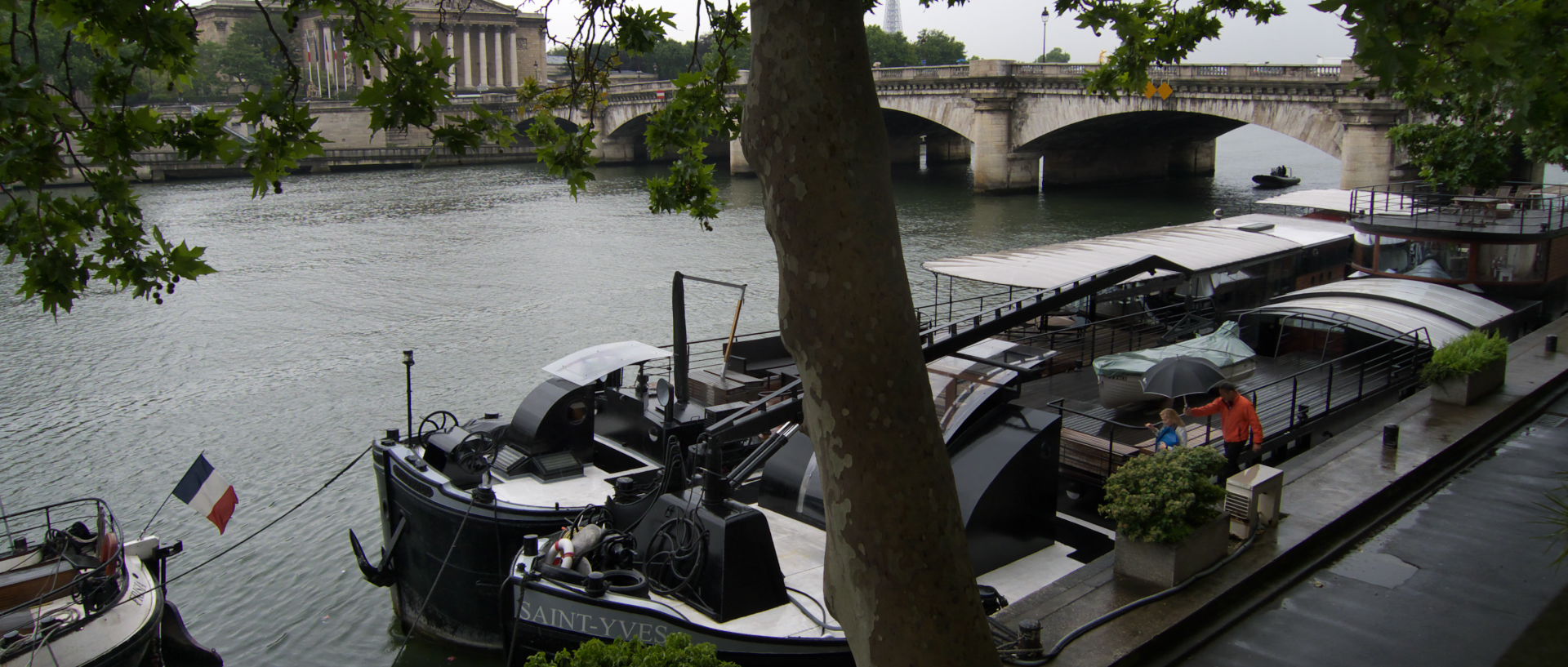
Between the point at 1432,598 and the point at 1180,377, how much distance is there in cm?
520

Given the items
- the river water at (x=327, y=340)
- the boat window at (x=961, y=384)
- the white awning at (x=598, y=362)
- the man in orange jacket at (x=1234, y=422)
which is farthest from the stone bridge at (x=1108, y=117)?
the man in orange jacket at (x=1234, y=422)

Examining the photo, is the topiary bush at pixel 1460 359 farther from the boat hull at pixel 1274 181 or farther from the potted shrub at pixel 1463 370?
the boat hull at pixel 1274 181

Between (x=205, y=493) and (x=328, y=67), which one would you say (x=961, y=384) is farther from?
(x=328, y=67)

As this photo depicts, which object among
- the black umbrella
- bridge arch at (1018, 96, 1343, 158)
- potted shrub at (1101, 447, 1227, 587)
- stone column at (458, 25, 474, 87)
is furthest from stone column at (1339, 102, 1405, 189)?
stone column at (458, 25, 474, 87)

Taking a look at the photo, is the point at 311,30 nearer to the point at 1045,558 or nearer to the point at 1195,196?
the point at 1195,196

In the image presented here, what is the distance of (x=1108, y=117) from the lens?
5959cm

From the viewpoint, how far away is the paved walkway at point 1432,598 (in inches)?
360

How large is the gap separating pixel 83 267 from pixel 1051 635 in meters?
7.33

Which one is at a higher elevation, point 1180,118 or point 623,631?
point 1180,118

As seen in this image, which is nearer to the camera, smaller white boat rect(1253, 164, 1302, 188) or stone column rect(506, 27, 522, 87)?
smaller white boat rect(1253, 164, 1302, 188)

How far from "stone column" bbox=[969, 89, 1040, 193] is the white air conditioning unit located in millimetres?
55281

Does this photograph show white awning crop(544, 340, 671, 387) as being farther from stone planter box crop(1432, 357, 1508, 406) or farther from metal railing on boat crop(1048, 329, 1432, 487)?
stone planter box crop(1432, 357, 1508, 406)

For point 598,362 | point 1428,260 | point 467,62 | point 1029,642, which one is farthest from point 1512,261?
point 467,62

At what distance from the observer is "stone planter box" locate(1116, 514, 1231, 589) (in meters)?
9.89
